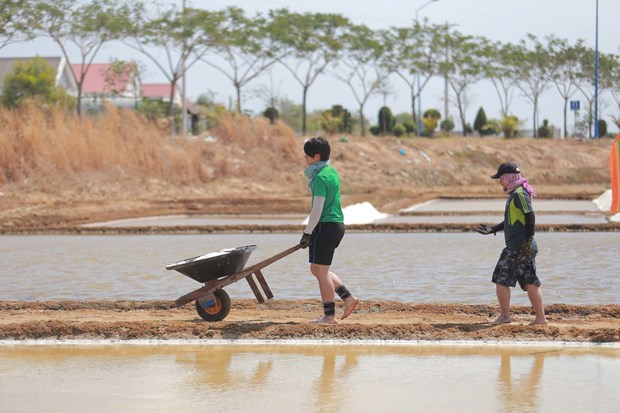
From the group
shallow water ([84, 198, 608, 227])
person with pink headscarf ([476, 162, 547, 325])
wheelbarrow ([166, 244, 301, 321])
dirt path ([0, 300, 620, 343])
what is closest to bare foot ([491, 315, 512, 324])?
person with pink headscarf ([476, 162, 547, 325])

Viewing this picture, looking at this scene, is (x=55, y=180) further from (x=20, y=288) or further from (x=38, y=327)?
(x=38, y=327)

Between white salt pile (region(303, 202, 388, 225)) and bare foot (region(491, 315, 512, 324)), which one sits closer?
bare foot (region(491, 315, 512, 324))

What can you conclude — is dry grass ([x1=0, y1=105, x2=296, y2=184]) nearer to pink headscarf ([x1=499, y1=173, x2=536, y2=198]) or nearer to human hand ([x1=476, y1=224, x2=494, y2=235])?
human hand ([x1=476, y1=224, x2=494, y2=235])

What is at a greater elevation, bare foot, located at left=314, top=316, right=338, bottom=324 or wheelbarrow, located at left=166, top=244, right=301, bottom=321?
wheelbarrow, located at left=166, top=244, right=301, bottom=321

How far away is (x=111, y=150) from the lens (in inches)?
1319

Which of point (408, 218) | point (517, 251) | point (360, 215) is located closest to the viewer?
point (517, 251)

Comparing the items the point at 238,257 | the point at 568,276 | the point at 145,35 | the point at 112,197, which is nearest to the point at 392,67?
the point at 145,35

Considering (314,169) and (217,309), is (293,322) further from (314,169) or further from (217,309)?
(314,169)

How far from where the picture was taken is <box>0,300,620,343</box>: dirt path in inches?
315

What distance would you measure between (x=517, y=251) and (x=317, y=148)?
171 cm

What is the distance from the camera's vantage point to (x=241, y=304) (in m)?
9.95

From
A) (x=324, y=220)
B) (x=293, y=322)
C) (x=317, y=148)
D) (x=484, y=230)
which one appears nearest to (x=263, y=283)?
(x=293, y=322)

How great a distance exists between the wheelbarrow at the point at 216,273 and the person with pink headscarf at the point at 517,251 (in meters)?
1.60

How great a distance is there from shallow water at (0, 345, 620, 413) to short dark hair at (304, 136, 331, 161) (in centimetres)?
152
